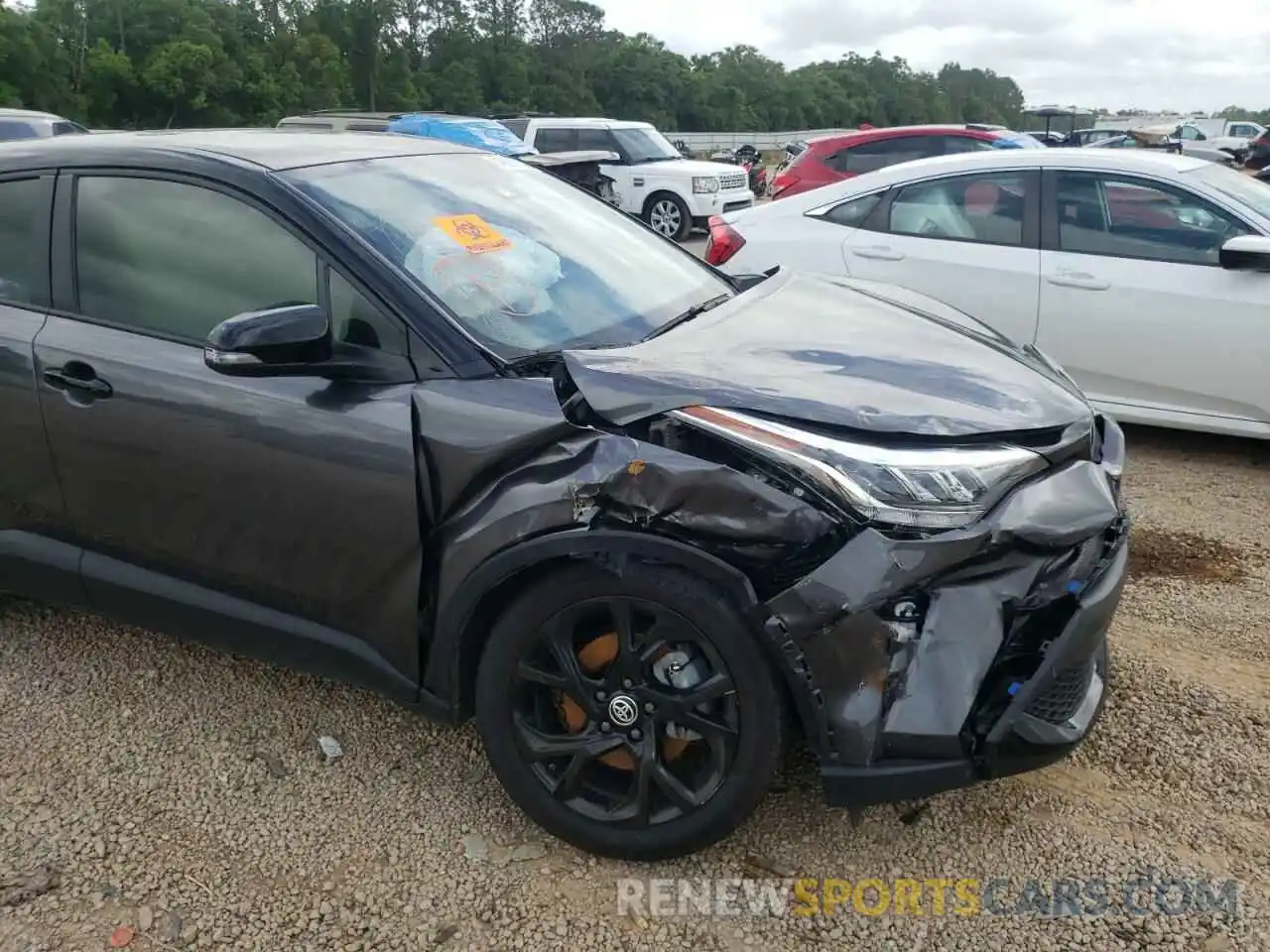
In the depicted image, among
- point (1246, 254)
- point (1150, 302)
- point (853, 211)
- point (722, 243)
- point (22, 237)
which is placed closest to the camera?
point (22, 237)

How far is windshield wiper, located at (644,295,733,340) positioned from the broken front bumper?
993 mm

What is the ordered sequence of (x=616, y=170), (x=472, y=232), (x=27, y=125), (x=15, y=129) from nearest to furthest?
(x=472, y=232) < (x=15, y=129) < (x=27, y=125) < (x=616, y=170)

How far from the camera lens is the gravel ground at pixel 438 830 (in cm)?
224

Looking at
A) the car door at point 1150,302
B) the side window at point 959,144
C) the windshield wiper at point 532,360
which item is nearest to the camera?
the windshield wiper at point 532,360

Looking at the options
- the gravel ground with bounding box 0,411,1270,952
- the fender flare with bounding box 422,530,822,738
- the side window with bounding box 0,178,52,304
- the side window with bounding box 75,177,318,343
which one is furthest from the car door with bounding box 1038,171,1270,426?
the side window with bounding box 0,178,52,304

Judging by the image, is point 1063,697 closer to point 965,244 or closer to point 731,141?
point 965,244

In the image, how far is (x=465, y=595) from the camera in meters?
2.30

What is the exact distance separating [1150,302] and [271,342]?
4.12 meters

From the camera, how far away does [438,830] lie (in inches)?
100

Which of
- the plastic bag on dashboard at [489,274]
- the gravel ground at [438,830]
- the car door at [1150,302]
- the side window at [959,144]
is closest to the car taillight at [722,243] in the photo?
the car door at [1150,302]

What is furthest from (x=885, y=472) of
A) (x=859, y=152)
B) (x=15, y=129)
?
(x=15, y=129)

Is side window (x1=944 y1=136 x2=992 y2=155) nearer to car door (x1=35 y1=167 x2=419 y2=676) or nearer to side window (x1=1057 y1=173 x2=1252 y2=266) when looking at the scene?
side window (x1=1057 y1=173 x2=1252 y2=266)

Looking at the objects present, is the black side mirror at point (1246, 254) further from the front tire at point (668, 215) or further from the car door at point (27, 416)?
the front tire at point (668, 215)

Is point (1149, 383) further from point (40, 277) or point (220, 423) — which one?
point (40, 277)
